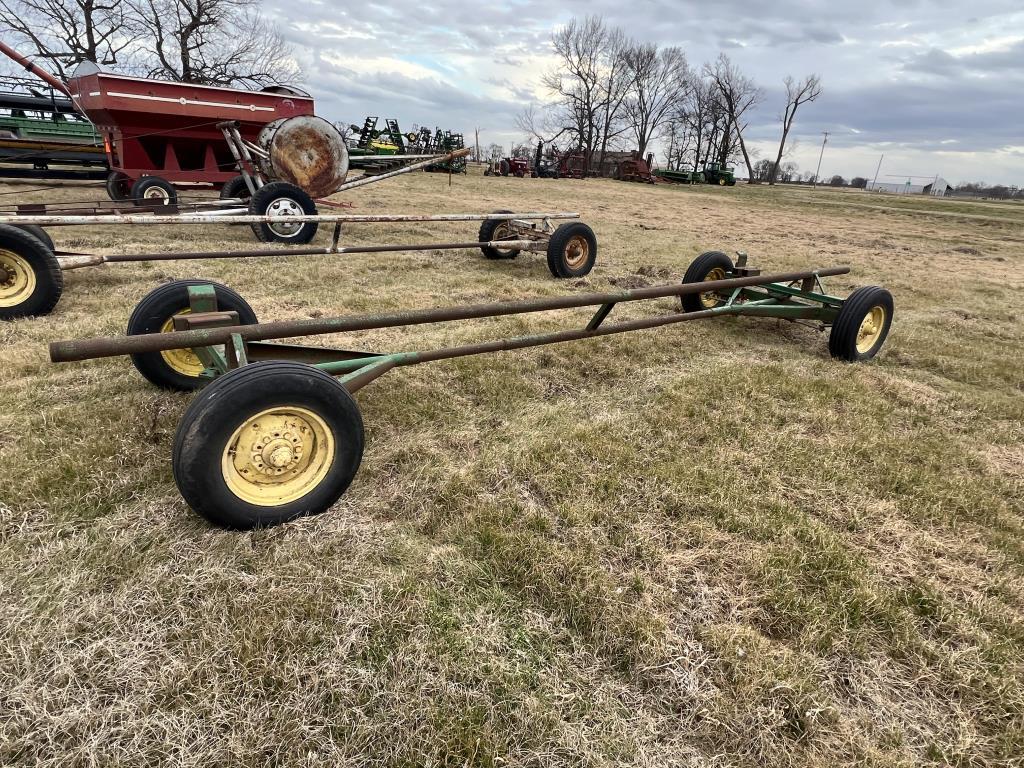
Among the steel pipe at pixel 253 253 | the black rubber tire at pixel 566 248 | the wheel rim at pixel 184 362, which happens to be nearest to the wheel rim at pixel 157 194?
the steel pipe at pixel 253 253

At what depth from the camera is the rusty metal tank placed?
28.6 feet

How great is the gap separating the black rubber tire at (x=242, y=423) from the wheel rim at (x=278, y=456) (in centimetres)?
3

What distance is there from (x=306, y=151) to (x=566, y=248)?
488cm

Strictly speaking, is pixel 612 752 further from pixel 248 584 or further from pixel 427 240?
pixel 427 240

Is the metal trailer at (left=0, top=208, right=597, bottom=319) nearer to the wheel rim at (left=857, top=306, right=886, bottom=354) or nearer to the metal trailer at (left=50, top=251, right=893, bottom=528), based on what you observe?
the metal trailer at (left=50, top=251, right=893, bottom=528)

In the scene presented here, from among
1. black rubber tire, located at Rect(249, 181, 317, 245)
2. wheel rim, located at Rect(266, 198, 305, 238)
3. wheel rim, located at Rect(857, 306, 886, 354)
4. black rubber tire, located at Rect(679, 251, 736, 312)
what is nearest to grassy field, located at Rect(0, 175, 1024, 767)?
wheel rim, located at Rect(857, 306, 886, 354)

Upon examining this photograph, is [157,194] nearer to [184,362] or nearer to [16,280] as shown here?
[16,280]

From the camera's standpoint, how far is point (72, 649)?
164cm

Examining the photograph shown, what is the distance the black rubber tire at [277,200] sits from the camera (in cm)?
739

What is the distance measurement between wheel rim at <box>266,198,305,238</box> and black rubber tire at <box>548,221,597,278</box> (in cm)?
372

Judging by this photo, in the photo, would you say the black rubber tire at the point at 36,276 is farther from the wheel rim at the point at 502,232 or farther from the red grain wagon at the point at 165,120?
the red grain wagon at the point at 165,120

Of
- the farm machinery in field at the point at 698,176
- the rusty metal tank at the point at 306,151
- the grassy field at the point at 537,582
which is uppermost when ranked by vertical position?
the farm machinery in field at the point at 698,176

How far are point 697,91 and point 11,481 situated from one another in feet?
220

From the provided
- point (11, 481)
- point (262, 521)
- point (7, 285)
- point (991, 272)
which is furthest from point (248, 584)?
point (991, 272)
